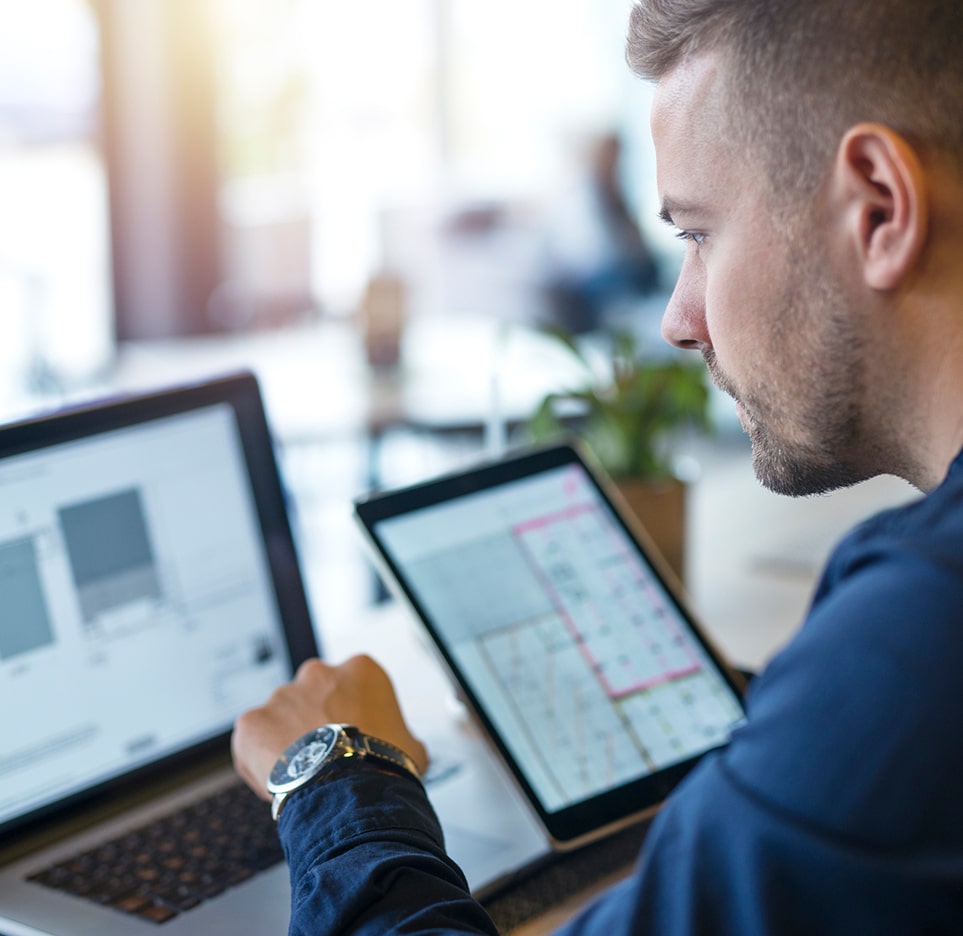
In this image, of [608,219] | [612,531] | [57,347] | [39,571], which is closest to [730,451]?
[608,219]

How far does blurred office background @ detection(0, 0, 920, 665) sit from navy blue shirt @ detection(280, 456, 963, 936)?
782mm

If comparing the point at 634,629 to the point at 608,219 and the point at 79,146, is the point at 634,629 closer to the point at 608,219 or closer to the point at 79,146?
the point at 79,146

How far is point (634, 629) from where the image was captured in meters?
1.09

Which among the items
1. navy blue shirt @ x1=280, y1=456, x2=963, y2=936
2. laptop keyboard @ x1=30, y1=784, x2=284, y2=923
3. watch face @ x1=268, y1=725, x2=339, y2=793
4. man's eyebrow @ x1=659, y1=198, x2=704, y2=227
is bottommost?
laptop keyboard @ x1=30, y1=784, x2=284, y2=923

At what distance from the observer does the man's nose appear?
2.62 feet

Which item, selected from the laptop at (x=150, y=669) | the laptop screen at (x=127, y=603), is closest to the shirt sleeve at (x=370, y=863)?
the laptop at (x=150, y=669)

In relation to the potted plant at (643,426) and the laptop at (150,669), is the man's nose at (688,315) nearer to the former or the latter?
the laptop at (150,669)

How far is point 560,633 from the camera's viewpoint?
1.06 meters

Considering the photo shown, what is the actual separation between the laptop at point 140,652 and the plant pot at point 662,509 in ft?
1.46

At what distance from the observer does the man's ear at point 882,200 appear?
587 mm

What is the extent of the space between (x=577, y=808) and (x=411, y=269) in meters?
6.59

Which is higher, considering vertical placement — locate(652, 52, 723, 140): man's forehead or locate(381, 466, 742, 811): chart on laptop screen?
locate(652, 52, 723, 140): man's forehead

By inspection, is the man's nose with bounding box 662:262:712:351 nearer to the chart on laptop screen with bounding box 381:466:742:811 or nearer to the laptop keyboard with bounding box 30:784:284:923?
the chart on laptop screen with bounding box 381:466:742:811

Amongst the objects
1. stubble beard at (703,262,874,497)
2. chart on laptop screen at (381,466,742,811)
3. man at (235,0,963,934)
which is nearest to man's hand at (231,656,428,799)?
man at (235,0,963,934)
